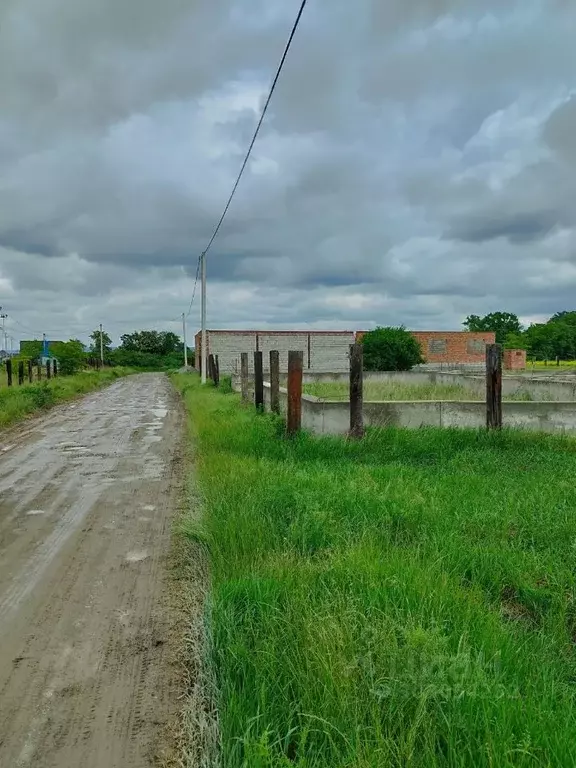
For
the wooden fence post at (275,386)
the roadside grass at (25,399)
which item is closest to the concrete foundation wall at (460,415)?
the wooden fence post at (275,386)

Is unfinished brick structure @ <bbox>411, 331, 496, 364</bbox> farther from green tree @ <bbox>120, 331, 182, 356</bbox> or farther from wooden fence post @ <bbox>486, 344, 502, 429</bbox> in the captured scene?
green tree @ <bbox>120, 331, 182, 356</bbox>

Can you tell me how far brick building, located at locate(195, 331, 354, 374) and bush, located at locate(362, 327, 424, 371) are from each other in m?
8.70

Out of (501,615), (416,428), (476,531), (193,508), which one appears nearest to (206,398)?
(416,428)

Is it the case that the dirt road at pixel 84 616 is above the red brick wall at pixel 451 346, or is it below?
below

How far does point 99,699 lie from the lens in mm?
3359

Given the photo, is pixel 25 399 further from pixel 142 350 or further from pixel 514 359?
pixel 142 350

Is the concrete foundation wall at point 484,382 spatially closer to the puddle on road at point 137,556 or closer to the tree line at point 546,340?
the puddle on road at point 137,556

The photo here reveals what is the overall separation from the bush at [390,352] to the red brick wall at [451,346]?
1305cm

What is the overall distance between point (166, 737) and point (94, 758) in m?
0.33

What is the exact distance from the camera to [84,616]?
172 inches

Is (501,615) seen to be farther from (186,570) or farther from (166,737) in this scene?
(186,570)

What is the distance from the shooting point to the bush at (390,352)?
119 ft

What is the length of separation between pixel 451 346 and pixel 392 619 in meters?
49.2

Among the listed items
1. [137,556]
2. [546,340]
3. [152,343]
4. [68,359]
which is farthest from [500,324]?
[137,556]
